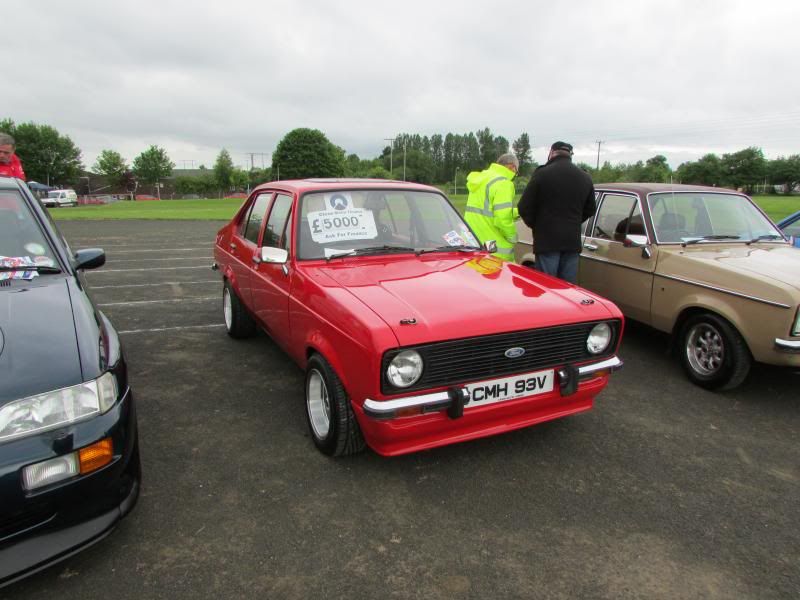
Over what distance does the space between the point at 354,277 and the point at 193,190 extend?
101 meters

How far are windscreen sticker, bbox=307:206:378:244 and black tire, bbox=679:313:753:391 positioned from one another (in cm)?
282

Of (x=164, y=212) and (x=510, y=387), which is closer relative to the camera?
(x=510, y=387)

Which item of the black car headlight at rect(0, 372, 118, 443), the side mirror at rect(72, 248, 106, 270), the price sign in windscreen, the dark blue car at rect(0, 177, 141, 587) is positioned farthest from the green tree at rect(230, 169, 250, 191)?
the black car headlight at rect(0, 372, 118, 443)

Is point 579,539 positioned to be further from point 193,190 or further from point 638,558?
point 193,190

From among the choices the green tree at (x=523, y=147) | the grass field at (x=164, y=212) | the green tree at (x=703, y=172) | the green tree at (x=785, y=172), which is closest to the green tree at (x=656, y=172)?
the green tree at (x=703, y=172)

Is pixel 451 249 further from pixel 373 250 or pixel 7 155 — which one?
pixel 7 155

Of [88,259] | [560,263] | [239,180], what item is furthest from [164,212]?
[239,180]

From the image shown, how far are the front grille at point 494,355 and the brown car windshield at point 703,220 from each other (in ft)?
8.17

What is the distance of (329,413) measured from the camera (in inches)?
120

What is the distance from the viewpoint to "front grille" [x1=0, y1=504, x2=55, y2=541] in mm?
1897

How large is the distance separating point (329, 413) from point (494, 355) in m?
1.02

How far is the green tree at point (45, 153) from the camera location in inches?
3061

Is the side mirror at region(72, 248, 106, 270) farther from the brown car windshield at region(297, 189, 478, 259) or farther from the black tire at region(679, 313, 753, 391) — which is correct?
the black tire at region(679, 313, 753, 391)

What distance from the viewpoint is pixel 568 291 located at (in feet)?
10.8
